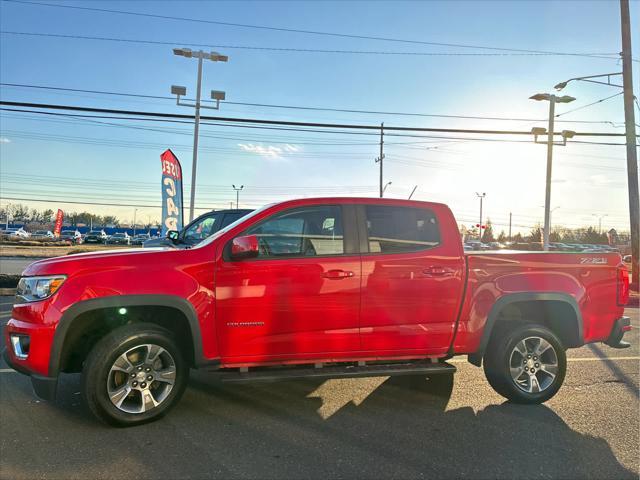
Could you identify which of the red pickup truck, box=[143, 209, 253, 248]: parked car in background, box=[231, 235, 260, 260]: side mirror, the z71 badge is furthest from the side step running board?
box=[143, 209, 253, 248]: parked car in background

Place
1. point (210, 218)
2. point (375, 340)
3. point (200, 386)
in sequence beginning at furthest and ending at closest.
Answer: point (210, 218) → point (200, 386) → point (375, 340)

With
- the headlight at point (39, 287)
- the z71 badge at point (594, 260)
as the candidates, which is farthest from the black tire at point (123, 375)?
the z71 badge at point (594, 260)

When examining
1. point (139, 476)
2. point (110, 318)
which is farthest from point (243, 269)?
point (139, 476)

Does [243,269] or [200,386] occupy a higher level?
[243,269]

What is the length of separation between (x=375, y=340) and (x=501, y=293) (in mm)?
1336

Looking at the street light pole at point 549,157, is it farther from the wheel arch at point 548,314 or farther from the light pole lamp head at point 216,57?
the wheel arch at point 548,314

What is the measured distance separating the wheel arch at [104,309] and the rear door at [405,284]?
1419mm

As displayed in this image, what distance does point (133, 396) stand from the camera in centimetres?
353

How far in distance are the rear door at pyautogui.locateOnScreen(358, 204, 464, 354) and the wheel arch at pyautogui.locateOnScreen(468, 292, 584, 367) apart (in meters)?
0.40

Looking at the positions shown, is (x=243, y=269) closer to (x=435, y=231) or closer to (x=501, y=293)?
(x=435, y=231)

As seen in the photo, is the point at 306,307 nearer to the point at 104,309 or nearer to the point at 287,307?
the point at 287,307

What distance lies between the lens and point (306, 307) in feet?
12.1

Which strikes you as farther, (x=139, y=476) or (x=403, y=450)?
(x=403, y=450)

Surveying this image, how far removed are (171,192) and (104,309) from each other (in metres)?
14.1
